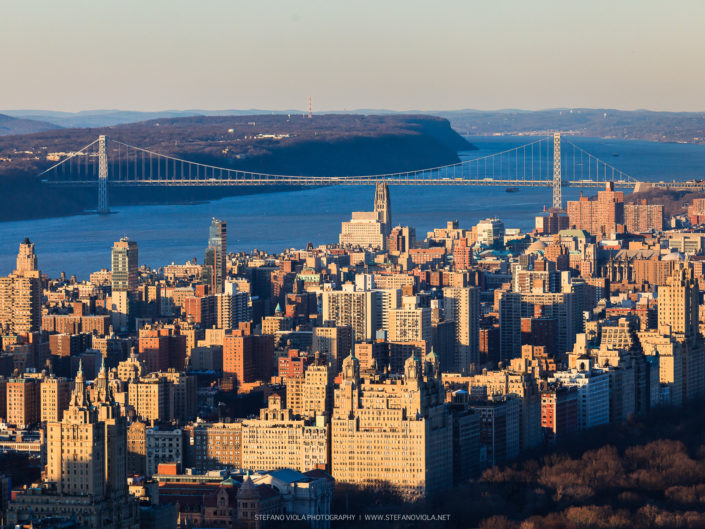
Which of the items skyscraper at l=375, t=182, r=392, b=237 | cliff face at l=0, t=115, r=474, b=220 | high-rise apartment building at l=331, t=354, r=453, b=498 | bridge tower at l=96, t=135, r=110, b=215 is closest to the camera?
high-rise apartment building at l=331, t=354, r=453, b=498

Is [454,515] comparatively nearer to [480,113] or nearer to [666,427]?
[666,427]

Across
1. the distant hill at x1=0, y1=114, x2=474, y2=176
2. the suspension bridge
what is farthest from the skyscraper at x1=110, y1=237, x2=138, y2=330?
the distant hill at x1=0, y1=114, x2=474, y2=176

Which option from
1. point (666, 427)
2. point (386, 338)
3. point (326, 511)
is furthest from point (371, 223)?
point (326, 511)

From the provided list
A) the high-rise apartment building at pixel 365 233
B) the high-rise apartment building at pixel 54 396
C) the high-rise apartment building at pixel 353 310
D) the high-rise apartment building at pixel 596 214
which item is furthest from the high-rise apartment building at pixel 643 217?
the high-rise apartment building at pixel 54 396

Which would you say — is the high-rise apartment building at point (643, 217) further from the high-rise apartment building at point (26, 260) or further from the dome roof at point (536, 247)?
the high-rise apartment building at point (26, 260)

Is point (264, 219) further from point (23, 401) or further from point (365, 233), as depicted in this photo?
point (23, 401)

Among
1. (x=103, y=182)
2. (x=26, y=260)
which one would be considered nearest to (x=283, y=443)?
(x=26, y=260)

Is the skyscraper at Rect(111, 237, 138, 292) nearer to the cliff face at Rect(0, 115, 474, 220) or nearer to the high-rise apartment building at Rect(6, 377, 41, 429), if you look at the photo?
the high-rise apartment building at Rect(6, 377, 41, 429)
